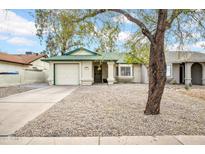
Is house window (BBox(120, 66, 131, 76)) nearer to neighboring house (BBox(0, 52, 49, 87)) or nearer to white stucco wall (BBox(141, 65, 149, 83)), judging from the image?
white stucco wall (BBox(141, 65, 149, 83))

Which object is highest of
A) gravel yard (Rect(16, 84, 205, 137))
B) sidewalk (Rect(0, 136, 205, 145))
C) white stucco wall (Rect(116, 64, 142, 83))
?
white stucco wall (Rect(116, 64, 142, 83))

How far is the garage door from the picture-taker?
21359 millimetres

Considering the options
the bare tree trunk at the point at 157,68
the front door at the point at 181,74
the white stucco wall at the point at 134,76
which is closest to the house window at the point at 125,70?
the white stucco wall at the point at 134,76

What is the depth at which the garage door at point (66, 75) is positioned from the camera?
2136 centimetres

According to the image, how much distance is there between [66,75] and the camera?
70.2ft

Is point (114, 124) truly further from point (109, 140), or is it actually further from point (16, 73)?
point (16, 73)

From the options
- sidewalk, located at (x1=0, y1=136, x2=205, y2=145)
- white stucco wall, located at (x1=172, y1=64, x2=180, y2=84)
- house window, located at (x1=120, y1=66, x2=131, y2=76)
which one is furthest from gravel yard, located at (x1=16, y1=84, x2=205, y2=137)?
white stucco wall, located at (x1=172, y1=64, x2=180, y2=84)

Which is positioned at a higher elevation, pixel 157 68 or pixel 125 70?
→ pixel 125 70

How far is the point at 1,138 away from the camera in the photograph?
4688 mm

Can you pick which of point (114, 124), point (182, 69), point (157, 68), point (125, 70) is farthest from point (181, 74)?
point (114, 124)

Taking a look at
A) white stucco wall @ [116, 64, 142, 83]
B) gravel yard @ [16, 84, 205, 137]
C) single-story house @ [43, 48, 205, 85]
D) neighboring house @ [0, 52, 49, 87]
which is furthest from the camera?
white stucco wall @ [116, 64, 142, 83]

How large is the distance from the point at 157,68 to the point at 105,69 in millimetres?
17947

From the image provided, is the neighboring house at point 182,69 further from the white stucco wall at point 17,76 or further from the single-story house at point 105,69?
the white stucco wall at point 17,76
